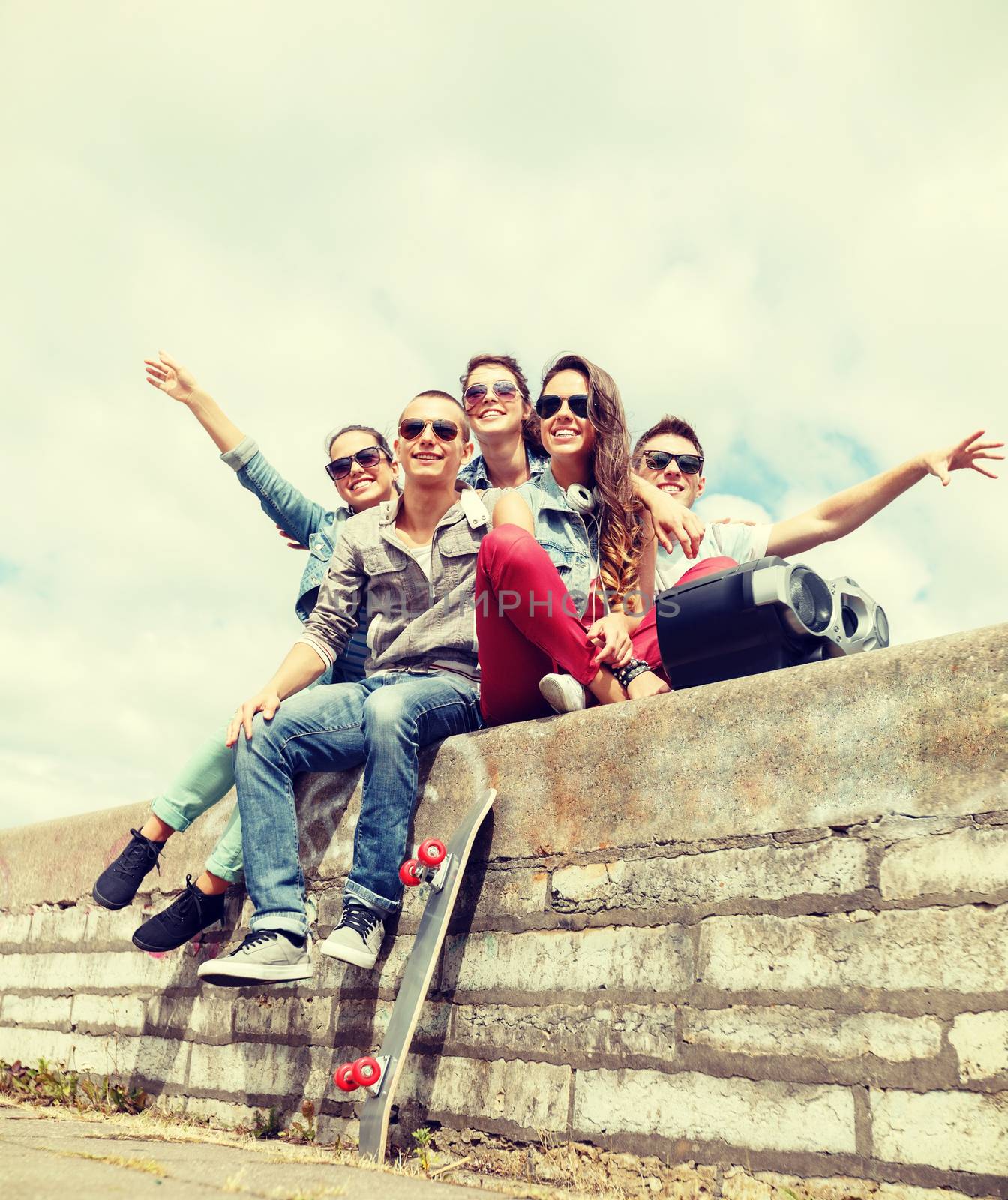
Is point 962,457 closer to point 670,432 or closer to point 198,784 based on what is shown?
point 670,432

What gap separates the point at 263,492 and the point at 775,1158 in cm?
307

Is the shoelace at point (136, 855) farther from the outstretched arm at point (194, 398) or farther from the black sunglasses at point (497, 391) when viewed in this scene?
the black sunglasses at point (497, 391)

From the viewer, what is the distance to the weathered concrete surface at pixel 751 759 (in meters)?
2.11

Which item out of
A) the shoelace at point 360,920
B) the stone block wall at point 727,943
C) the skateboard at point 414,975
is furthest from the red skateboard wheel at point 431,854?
the shoelace at point 360,920

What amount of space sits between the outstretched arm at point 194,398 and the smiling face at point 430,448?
0.99 meters

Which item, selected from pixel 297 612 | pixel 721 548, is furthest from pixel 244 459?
pixel 721 548

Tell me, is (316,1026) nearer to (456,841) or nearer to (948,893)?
(456,841)

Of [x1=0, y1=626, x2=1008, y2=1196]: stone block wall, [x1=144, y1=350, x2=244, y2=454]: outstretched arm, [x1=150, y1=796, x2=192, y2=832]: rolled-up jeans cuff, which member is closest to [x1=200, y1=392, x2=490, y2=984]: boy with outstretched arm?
[x1=0, y1=626, x2=1008, y2=1196]: stone block wall

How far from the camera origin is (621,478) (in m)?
3.48

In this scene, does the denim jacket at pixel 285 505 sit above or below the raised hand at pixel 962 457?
above

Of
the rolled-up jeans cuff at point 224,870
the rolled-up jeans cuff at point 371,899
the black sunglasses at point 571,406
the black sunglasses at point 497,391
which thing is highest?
the black sunglasses at point 497,391

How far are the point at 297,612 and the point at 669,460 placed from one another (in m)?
1.52

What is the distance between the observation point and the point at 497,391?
405 centimetres

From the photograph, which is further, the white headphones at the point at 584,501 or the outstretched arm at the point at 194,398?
the outstretched arm at the point at 194,398
